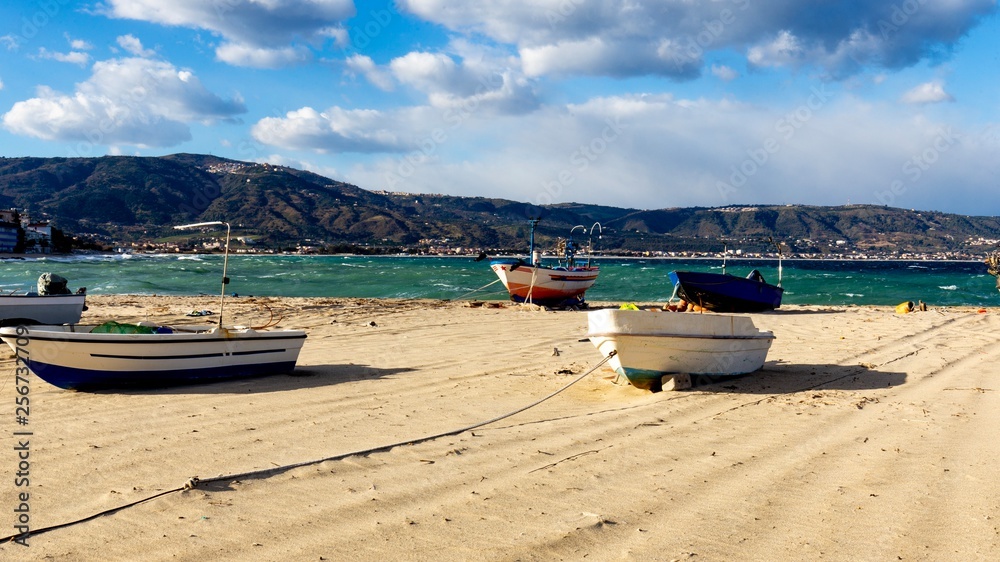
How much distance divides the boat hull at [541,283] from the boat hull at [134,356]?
54.5 ft

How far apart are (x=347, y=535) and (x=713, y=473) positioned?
3049mm

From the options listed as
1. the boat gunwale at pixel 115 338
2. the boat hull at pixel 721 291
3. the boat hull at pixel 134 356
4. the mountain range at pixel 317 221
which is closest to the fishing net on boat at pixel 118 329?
the boat hull at pixel 134 356

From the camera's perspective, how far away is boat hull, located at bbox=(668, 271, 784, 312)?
24000mm

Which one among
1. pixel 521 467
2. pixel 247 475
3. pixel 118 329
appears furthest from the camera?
pixel 118 329

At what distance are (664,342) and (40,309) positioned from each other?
14.4 m

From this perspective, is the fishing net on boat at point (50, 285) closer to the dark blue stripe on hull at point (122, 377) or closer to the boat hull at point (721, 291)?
the dark blue stripe on hull at point (122, 377)

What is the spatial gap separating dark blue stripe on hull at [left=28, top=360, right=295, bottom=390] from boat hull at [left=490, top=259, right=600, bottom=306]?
16.9 m

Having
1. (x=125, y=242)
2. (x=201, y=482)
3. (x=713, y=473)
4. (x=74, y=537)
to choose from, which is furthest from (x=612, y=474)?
(x=125, y=242)

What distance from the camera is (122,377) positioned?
9.02 meters

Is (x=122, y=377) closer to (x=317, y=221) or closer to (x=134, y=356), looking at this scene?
(x=134, y=356)

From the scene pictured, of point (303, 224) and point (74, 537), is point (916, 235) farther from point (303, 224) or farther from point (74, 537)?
point (74, 537)

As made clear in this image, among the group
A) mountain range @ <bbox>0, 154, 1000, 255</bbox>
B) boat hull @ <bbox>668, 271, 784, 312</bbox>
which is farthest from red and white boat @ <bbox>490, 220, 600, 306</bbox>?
mountain range @ <bbox>0, 154, 1000, 255</bbox>

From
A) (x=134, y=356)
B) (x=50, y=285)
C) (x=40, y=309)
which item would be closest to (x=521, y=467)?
(x=134, y=356)

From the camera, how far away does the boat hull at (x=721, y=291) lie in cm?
2400
